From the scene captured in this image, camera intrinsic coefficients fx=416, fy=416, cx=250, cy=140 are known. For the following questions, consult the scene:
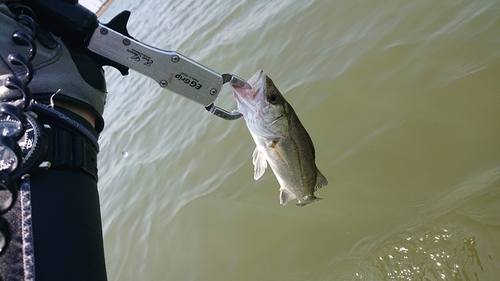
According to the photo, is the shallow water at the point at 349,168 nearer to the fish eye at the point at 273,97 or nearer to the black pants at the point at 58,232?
the fish eye at the point at 273,97

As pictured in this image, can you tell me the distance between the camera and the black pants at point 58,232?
4.53 ft

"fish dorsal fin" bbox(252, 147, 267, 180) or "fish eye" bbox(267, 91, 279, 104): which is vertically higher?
"fish eye" bbox(267, 91, 279, 104)

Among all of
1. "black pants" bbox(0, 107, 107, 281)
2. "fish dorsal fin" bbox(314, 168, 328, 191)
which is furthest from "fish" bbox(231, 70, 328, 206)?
"black pants" bbox(0, 107, 107, 281)

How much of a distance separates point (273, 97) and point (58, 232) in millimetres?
1770

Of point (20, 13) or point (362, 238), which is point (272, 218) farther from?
point (20, 13)

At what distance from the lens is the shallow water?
329 centimetres

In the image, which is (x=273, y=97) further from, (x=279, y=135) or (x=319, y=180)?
(x=319, y=180)

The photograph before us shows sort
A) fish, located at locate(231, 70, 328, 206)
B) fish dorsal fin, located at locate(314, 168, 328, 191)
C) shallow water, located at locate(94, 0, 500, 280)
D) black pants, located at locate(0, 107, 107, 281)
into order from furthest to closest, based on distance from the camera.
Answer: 1. shallow water, located at locate(94, 0, 500, 280)
2. fish dorsal fin, located at locate(314, 168, 328, 191)
3. fish, located at locate(231, 70, 328, 206)
4. black pants, located at locate(0, 107, 107, 281)

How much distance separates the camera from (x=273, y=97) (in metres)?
2.89

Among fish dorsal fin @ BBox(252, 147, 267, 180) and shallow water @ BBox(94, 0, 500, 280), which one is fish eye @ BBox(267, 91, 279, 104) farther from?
shallow water @ BBox(94, 0, 500, 280)

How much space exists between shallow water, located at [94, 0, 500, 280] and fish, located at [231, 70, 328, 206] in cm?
86

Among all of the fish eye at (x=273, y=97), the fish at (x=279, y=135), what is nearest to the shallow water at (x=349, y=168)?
the fish at (x=279, y=135)

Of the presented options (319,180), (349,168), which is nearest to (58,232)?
(319,180)

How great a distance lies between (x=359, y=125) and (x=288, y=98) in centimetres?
121
